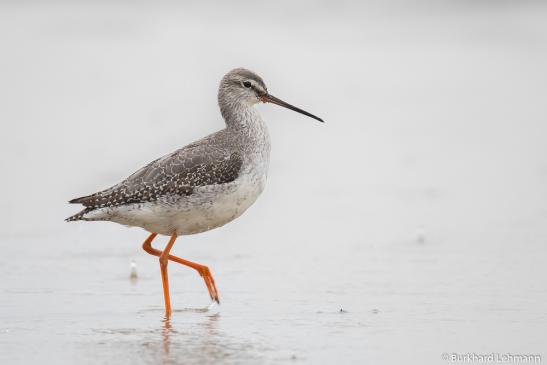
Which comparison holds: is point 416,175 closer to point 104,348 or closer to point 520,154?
point 520,154

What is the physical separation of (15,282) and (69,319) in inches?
57.0

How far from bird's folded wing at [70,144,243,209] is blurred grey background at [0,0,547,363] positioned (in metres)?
0.79

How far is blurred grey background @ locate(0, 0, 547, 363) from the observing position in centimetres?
790

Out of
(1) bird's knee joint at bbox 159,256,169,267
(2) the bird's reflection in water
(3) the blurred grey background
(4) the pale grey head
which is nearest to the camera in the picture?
(2) the bird's reflection in water

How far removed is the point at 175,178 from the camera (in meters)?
9.02

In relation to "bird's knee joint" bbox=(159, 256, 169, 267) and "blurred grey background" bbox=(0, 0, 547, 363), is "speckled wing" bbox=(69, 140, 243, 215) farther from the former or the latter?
"blurred grey background" bbox=(0, 0, 547, 363)

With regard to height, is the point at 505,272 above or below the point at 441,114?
below

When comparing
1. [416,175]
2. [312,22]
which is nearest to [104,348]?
[416,175]

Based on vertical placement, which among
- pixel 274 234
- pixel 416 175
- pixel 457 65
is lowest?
pixel 274 234

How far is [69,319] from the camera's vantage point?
27.2 feet

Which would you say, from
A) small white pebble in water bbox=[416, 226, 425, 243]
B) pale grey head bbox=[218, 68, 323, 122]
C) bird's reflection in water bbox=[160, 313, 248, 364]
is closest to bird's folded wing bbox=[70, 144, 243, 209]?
pale grey head bbox=[218, 68, 323, 122]

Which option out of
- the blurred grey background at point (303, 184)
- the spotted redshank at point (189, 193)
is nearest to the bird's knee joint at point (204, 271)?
the spotted redshank at point (189, 193)

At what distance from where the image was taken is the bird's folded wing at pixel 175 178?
29.4 ft


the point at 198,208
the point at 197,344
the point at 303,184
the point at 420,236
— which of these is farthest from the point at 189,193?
the point at 303,184
